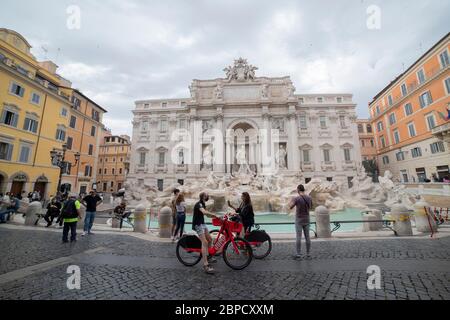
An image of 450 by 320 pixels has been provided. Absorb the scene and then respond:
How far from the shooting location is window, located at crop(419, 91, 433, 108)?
20850 mm

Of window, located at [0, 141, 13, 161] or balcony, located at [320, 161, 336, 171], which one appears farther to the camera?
balcony, located at [320, 161, 336, 171]

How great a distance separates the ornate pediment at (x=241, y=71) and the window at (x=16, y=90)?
2421 cm

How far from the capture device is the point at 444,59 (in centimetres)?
1903

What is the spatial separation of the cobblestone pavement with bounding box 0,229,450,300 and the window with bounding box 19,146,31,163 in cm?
1782

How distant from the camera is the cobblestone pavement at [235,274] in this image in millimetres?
3057

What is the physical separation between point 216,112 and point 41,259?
25.9 m

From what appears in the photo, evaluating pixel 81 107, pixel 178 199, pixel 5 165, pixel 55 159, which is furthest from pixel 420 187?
pixel 81 107

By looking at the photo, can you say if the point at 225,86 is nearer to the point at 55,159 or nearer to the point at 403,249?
the point at 55,159

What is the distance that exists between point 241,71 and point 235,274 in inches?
1202

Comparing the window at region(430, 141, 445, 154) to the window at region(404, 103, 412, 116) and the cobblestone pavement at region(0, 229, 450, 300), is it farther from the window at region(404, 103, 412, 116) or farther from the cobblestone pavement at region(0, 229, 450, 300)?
the cobblestone pavement at region(0, 229, 450, 300)

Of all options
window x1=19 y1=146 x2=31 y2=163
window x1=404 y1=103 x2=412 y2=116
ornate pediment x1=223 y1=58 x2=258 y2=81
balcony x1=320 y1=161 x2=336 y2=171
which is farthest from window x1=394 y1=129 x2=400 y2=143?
window x1=19 y1=146 x2=31 y2=163

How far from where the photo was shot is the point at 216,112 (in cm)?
2850

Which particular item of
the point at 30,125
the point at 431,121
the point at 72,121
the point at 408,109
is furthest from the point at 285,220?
the point at 72,121
